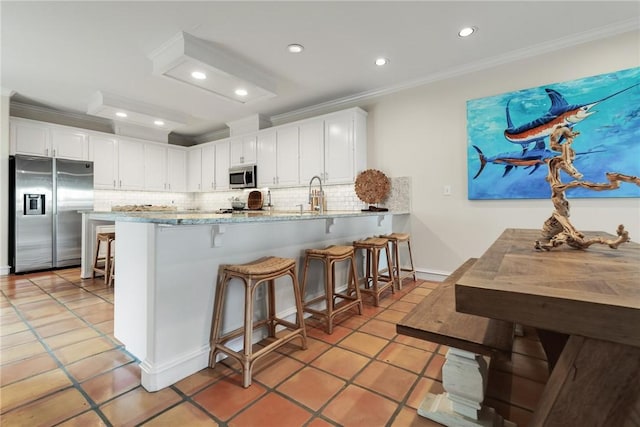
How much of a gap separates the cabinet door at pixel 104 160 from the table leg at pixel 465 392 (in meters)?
5.97

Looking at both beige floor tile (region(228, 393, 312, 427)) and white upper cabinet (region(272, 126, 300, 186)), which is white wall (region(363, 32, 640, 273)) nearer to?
white upper cabinet (region(272, 126, 300, 186))

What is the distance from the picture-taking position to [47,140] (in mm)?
4422

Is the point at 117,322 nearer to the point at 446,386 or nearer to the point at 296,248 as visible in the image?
the point at 296,248

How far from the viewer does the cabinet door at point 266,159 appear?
188 inches

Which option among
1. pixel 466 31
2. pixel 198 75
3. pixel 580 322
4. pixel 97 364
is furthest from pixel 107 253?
pixel 466 31

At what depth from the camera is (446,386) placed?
3.93 feet

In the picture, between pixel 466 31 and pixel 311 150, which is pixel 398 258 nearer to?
pixel 311 150

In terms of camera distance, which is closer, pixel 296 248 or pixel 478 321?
pixel 478 321

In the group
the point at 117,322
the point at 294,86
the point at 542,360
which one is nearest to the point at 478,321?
the point at 542,360

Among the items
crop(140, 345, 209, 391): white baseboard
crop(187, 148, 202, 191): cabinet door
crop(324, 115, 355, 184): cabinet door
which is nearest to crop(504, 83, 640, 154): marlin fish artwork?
crop(324, 115, 355, 184): cabinet door

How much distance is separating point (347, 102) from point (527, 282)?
13.2 ft

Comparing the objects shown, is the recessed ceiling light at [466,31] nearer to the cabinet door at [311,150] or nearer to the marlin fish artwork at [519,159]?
the marlin fish artwork at [519,159]

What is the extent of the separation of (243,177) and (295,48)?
2716mm

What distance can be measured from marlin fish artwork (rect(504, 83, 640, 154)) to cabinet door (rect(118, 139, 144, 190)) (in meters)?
6.13
